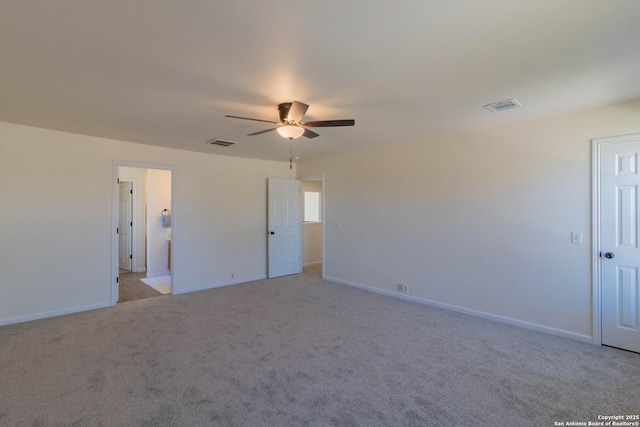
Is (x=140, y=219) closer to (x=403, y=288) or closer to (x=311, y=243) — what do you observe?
(x=311, y=243)

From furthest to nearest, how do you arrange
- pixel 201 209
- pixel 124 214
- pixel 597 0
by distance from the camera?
pixel 124 214
pixel 201 209
pixel 597 0

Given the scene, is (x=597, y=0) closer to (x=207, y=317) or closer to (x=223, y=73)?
(x=223, y=73)

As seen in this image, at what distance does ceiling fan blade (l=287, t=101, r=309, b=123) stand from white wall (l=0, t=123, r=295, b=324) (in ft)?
10.1

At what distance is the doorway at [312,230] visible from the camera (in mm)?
7391

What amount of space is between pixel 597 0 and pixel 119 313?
5.51 m

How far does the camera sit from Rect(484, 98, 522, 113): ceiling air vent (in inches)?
117

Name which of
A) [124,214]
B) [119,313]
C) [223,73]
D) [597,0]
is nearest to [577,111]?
[597,0]

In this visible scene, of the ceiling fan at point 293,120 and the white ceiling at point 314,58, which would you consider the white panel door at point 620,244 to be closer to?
the white ceiling at point 314,58

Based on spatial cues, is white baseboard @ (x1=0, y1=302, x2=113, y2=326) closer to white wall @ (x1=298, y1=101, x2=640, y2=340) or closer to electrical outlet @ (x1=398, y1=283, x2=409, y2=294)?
white wall @ (x1=298, y1=101, x2=640, y2=340)

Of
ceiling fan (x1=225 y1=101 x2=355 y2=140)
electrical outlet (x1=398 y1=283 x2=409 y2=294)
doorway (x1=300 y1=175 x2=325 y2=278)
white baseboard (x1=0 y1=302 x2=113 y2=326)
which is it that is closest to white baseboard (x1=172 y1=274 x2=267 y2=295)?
white baseboard (x1=0 y1=302 x2=113 y2=326)

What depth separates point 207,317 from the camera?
402cm

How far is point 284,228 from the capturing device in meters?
6.46

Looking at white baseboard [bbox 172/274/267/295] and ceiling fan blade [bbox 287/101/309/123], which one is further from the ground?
ceiling fan blade [bbox 287/101/309/123]

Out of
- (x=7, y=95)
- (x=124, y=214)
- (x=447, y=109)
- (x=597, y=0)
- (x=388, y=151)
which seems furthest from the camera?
(x=124, y=214)
